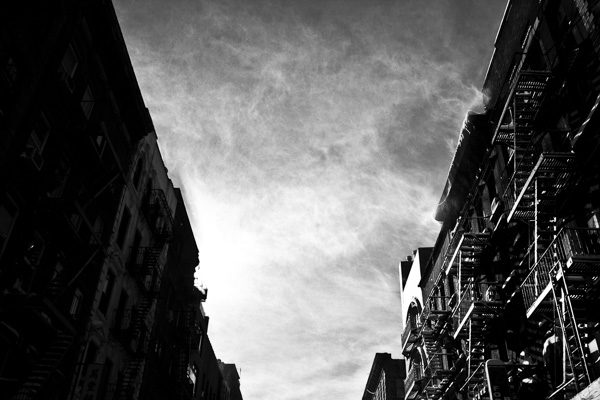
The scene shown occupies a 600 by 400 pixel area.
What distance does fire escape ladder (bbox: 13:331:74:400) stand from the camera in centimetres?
1636

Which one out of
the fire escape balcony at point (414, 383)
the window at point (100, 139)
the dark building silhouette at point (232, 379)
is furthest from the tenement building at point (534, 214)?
the dark building silhouette at point (232, 379)

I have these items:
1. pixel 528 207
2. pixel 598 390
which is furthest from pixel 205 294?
pixel 598 390

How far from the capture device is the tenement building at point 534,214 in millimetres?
14750

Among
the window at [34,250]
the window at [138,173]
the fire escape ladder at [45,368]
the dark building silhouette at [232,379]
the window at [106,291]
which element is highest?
the dark building silhouette at [232,379]

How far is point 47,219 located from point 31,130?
306cm

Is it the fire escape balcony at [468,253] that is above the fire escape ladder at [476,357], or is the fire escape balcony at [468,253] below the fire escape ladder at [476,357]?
above

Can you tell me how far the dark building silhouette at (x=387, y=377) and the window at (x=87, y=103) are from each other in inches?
1797

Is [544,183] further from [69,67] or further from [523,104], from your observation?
[69,67]

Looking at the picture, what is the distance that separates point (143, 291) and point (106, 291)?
4.26 meters

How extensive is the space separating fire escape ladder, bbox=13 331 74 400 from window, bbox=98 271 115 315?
528 centimetres

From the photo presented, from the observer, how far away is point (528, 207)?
17.2 metres

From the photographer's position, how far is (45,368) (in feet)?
55.9

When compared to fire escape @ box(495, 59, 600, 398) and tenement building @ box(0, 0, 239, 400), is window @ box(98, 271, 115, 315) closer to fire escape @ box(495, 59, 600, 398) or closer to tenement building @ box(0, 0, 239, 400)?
tenement building @ box(0, 0, 239, 400)

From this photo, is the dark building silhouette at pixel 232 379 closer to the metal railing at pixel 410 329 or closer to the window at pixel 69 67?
the metal railing at pixel 410 329
